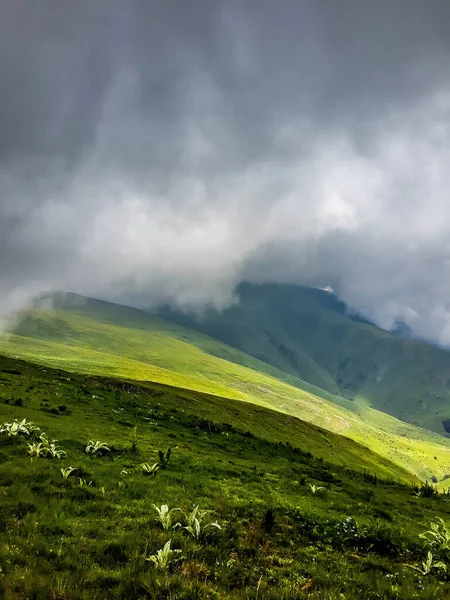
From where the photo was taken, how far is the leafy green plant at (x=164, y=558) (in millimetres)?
9516

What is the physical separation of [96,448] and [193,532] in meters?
12.2

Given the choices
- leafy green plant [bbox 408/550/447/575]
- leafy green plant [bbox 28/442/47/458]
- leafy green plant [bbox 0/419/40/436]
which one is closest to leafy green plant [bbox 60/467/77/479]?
leafy green plant [bbox 28/442/47/458]

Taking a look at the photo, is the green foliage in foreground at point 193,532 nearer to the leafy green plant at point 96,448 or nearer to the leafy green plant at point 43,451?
the leafy green plant at point 43,451

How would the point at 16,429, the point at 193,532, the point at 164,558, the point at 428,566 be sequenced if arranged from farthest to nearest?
the point at 16,429 < the point at 428,566 < the point at 193,532 < the point at 164,558

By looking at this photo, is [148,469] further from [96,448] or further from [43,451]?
[43,451]

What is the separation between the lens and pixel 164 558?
9.66 meters

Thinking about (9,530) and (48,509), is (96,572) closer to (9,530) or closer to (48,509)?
(9,530)

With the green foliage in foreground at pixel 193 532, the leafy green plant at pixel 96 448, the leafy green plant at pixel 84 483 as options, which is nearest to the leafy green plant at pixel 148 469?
the green foliage in foreground at pixel 193 532

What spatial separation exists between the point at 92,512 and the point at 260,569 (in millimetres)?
6258

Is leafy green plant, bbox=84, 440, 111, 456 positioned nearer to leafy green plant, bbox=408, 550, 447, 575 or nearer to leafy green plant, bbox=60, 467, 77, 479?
leafy green plant, bbox=60, 467, 77, 479

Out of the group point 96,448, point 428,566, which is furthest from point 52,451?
point 428,566

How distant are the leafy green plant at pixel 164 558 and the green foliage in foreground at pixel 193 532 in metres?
0.03

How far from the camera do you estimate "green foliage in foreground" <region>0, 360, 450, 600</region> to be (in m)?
9.10

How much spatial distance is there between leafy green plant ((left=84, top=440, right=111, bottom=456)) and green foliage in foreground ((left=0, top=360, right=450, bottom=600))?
0.71 meters
